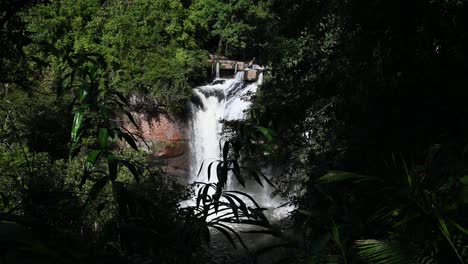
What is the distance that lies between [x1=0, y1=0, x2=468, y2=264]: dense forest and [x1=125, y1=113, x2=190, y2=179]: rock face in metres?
0.40

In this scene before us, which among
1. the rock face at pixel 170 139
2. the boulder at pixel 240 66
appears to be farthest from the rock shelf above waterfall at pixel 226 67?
the rock face at pixel 170 139

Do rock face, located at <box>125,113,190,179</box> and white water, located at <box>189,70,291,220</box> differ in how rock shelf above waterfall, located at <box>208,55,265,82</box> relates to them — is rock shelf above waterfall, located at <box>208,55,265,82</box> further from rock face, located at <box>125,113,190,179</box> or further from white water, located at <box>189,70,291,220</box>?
rock face, located at <box>125,113,190,179</box>

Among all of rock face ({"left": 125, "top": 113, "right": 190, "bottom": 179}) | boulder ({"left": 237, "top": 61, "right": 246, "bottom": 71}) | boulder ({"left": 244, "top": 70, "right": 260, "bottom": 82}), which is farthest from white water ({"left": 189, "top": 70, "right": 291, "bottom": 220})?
boulder ({"left": 237, "top": 61, "right": 246, "bottom": 71})

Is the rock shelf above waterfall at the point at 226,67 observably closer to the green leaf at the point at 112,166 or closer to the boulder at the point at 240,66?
the boulder at the point at 240,66

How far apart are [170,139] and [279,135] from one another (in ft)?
A: 40.1

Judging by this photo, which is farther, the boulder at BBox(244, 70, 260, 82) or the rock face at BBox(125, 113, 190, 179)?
the boulder at BBox(244, 70, 260, 82)

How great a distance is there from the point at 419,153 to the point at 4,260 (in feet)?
16.1

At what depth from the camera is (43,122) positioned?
43.5 feet

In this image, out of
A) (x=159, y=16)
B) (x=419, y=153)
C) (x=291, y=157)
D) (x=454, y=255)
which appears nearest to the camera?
(x=454, y=255)

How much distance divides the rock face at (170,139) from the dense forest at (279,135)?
0.40m

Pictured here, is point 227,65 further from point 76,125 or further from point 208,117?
point 76,125

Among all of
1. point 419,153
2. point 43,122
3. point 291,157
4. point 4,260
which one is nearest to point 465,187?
point 4,260

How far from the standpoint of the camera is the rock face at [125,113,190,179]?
596 inches

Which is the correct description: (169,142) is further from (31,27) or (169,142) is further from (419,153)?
(419,153)
